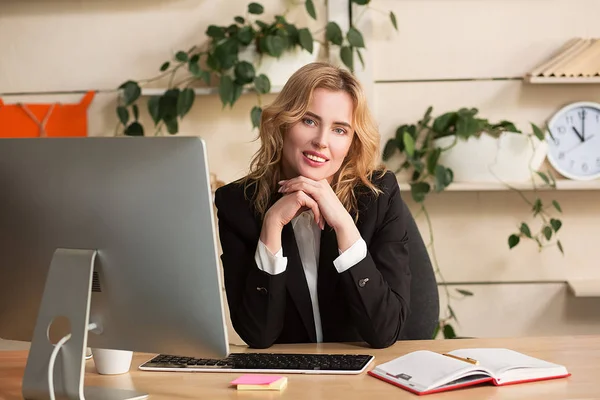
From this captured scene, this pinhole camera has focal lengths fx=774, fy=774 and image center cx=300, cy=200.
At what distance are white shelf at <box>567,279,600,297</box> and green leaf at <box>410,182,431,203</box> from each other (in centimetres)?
68

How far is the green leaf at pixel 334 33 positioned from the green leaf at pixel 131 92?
2.48 ft

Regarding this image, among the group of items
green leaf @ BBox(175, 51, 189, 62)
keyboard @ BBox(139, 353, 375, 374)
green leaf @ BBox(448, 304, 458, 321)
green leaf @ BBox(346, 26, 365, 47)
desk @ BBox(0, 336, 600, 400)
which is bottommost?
green leaf @ BBox(448, 304, 458, 321)

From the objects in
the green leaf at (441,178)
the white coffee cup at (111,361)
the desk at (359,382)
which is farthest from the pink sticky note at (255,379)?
the green leaf at (441,178)

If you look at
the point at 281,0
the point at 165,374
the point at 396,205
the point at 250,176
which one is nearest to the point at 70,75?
the point at 281,0

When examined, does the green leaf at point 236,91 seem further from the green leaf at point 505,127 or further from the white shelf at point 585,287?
the white shelf at point 585,287

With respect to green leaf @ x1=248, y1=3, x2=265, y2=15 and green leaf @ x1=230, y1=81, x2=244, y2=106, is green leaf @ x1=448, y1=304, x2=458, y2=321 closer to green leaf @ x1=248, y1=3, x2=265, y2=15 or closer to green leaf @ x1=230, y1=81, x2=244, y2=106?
green leaf @ x1=230, y1=81, x2=244, y2=106

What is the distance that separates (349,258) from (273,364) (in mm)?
349

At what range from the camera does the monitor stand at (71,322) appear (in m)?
1.28

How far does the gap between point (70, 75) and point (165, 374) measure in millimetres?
1897

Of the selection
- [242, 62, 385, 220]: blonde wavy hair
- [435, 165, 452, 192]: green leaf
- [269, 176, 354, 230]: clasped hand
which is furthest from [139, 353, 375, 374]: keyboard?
[435, 165, 452, 192]: green leaf

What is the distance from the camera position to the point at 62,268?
4.26 ft

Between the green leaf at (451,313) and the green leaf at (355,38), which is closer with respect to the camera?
the green leaf at (355,38)

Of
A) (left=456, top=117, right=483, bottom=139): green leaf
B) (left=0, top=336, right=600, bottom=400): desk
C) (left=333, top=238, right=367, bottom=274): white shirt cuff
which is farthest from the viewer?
(left=456, top=117, right=483, bottom=139): green leaf

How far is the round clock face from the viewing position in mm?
2986
